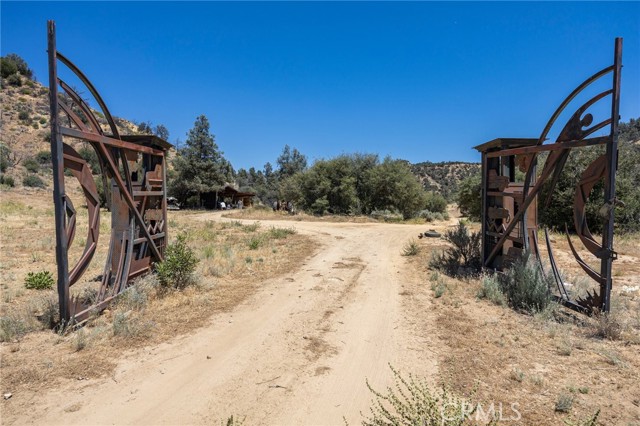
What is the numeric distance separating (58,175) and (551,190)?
23.1ft

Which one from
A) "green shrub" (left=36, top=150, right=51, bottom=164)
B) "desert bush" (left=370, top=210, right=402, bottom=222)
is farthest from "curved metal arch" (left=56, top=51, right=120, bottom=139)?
"green shrub" (left=36, top=150, right=51, bottom=164)

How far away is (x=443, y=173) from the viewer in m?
76.1

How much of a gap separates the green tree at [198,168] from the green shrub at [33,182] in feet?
40.9

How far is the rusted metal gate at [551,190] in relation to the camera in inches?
179

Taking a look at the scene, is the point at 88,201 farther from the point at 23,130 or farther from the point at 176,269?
the point at 23,130

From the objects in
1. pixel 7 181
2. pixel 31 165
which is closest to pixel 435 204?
pixel 7 181

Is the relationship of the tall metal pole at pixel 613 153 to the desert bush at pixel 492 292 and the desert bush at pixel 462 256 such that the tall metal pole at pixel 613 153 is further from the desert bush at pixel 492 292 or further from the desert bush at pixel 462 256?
the desert bush at pixel 462 256

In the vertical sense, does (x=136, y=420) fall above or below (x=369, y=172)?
below

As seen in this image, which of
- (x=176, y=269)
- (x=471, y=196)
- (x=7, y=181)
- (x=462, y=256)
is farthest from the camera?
(x=7, y=181)

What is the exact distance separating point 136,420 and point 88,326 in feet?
7.66

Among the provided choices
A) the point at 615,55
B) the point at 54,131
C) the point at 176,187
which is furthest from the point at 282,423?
the point at 176,187

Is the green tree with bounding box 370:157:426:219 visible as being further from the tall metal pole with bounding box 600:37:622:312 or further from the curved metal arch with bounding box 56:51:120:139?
the curved metal arch with bounding box 56:51:120:139

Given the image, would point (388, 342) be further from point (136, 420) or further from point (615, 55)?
point (615, 55)

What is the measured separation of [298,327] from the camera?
4.74m
